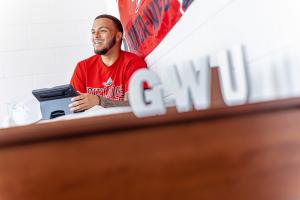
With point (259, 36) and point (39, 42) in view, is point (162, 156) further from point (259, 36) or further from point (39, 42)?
point (39, 42)

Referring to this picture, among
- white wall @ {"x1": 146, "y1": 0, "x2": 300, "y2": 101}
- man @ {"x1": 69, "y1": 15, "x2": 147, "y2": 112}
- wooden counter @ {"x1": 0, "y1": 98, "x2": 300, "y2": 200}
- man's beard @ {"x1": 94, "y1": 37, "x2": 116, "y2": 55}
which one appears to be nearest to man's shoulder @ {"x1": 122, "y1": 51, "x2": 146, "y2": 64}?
man @ {"x1": 69, "y1": 15, "x2": 147, "y2": 112}

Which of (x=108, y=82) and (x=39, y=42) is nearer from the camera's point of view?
(x=108, y=82)

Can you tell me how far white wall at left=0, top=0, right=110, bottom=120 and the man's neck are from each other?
822mm

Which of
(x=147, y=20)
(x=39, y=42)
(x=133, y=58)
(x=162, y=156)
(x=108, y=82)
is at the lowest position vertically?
(x=162, y=156)

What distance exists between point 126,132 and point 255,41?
0.55 meters

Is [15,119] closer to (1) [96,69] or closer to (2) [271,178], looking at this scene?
(2) [271,178]

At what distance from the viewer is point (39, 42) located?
9.57 ft

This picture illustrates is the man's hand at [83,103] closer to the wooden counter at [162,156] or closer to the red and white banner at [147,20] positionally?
the red and white banner at [147,20]

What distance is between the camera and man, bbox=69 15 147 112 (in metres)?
2.03

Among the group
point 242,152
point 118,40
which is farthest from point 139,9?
point 242,152

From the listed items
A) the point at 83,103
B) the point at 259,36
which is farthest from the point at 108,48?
the point at 259,36

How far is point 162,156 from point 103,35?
66.9 inches

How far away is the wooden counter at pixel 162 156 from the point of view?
1.84 feet

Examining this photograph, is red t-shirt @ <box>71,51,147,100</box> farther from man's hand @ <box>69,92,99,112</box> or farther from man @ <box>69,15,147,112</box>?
man's hand @ <box>69,92,99,112</box>
